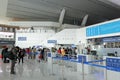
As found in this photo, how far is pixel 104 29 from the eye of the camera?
15.0 meters

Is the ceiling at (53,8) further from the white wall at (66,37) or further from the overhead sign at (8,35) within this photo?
the white wall at (66,37)

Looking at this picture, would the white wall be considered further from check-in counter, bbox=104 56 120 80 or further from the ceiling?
check-in counter, bbox=104 56 120 80

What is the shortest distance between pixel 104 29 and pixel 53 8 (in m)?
13.5

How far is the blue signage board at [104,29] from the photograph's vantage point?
44.1 ft

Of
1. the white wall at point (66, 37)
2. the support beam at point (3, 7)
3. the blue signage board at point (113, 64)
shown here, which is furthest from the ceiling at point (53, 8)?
the blue signage board at point (113, 64)

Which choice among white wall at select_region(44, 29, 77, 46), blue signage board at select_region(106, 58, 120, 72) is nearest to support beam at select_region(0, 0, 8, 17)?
white wall at select_region(44, 29, 77, 46)

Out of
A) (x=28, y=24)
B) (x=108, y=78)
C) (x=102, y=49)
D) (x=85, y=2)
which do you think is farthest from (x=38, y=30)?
(x=108, y=78)

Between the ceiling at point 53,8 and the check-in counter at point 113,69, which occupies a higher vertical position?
the ceiling at point 53,8

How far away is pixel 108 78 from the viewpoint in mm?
5438

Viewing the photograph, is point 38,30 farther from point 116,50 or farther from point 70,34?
point 116,50

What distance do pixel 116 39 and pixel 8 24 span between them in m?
21.6

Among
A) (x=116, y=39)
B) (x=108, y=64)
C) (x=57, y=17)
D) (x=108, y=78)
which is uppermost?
Answer: (x=57, y=17)

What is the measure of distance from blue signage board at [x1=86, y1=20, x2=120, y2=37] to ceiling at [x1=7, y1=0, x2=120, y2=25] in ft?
23.2

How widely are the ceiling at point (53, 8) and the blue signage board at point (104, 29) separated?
707cm
